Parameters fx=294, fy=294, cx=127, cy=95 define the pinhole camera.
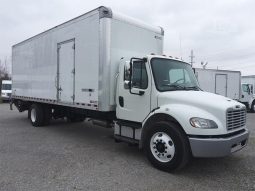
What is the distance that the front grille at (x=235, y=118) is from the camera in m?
5.63

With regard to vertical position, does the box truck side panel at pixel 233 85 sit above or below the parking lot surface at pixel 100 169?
above

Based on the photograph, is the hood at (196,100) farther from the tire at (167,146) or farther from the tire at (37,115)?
the tire at (37,115)

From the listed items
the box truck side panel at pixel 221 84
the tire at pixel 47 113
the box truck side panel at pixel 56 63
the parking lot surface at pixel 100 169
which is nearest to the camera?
the parking lot surface at pixel 100 169

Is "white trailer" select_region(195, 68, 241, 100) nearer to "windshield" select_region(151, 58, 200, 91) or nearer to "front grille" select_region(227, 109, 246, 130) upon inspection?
"windshield" select_region(151, 58, 200, 91)

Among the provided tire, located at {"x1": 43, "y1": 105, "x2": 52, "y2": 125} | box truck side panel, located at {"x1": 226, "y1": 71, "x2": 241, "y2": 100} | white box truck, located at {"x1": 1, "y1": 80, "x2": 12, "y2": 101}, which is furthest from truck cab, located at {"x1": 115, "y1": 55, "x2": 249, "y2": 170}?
white box truck, located at {"x1": 1, "y1": 80, "x2": 12, "y2": 101}

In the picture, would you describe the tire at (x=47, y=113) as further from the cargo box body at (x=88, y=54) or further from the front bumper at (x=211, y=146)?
the front bumper at (x=211, y=146)

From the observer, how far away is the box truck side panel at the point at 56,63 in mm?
7621

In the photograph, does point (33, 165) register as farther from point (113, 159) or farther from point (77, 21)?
point (77, 21)

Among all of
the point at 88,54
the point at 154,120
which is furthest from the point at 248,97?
the point at 154,120

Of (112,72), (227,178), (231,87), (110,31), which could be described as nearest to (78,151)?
(112,72)

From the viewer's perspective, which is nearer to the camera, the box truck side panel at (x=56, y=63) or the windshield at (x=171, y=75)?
the windshield at (x=171, y=75)

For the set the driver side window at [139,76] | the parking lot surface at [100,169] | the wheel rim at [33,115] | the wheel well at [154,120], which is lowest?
the parking lot surface at [100,169]

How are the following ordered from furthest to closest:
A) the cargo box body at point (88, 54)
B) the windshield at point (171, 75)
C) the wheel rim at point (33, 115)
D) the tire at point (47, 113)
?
the wheel rim at point (33, 115) < the tire at point (47, 113) < the cargo box body at point (88, 54) < the windshield at point (171, 75)

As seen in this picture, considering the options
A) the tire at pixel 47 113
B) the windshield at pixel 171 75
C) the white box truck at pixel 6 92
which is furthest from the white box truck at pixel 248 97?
the white box truck at pixel 6 92
